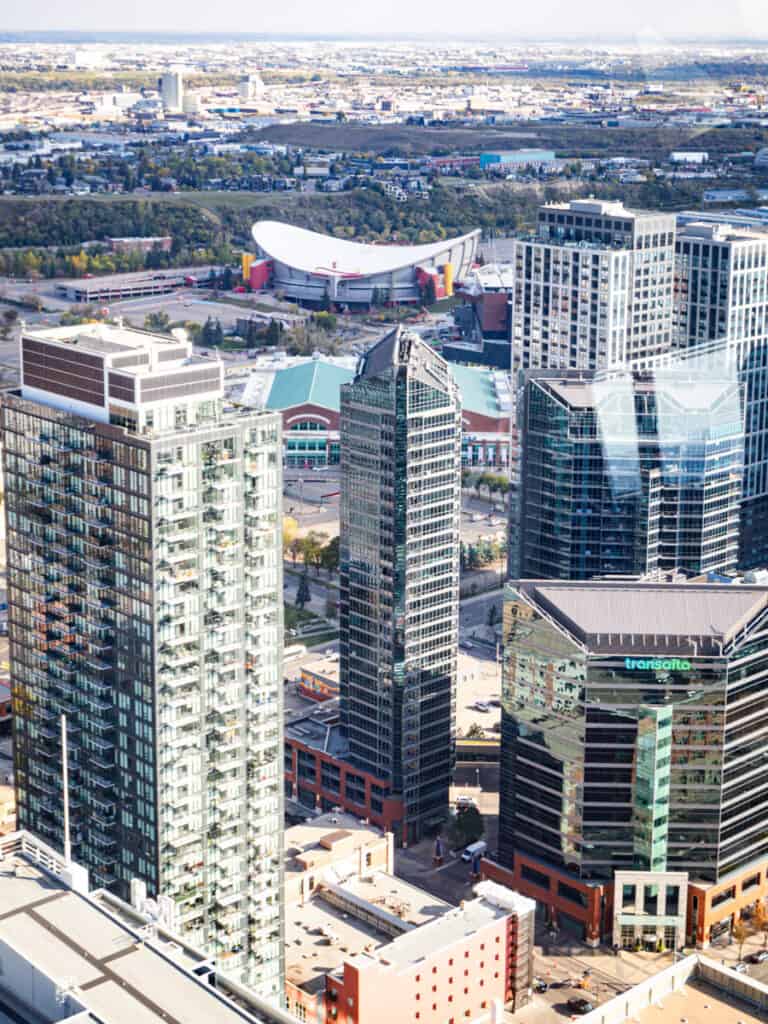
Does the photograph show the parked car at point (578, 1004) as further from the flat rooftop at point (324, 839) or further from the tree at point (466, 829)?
the tree at point (466, 829)

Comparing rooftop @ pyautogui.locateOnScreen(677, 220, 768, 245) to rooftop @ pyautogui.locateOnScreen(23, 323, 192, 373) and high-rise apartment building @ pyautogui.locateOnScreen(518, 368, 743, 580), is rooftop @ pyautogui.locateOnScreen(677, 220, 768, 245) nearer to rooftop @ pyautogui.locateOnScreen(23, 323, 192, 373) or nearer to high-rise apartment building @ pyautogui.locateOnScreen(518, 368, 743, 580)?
high-rise apartment building @ pyautogui.locateOnScreen(518, 368, 743, 580)

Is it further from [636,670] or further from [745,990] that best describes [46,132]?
[745,990]

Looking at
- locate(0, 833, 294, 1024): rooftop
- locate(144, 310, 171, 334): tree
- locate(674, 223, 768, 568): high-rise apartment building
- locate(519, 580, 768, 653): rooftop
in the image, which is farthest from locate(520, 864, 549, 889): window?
locate(144, 310, 171, 334): tree

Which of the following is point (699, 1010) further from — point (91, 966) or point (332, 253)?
point (332, 253)

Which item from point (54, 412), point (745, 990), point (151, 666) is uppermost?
point (54, 412)

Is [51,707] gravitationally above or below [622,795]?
above

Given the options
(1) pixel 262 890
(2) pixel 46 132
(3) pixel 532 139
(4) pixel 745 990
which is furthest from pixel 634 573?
(2) pixel 46 132

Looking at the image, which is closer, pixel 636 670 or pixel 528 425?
pixel 636 670

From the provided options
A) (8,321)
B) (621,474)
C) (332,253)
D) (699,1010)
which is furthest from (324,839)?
(332,253)
